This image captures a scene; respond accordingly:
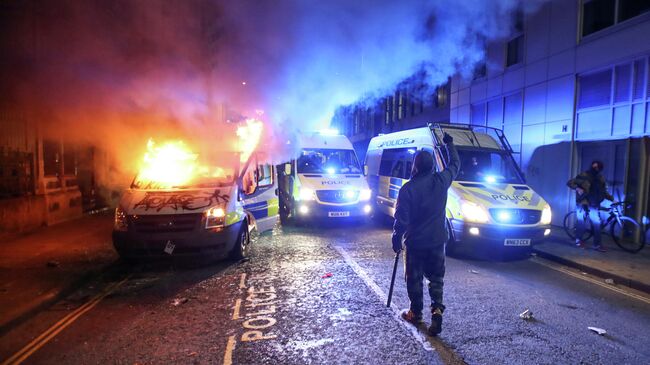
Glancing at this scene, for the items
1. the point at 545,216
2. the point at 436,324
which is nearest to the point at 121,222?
the point at 436,324

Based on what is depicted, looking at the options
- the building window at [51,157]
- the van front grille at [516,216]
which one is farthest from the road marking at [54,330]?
the building window at [51,157]

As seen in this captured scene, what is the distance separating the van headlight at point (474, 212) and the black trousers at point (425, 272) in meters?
3.02

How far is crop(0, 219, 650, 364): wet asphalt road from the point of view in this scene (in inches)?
137

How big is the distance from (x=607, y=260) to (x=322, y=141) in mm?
7008

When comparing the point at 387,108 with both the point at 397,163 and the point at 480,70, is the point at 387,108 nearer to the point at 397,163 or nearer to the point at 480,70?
the point at 480,70

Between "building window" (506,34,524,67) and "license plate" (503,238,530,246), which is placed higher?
"building window" (506,34,524,67)

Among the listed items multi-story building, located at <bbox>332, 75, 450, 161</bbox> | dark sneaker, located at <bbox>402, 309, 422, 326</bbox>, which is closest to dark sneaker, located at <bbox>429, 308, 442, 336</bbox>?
dark sneaker, located at <bbox>402, 309, 422, 326</bbox>

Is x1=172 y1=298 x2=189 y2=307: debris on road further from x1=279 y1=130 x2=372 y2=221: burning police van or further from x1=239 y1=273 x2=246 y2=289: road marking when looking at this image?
x1=279 y1=130 x2=372 y2=221: burning police van

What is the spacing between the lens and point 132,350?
11.7 ft

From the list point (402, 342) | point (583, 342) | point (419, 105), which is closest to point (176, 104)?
point (402, 342)

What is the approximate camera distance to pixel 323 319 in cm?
421

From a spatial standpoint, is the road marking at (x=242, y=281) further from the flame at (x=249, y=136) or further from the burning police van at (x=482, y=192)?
the burning police van at (x=482, y=192)

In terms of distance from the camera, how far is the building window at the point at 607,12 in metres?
8.38

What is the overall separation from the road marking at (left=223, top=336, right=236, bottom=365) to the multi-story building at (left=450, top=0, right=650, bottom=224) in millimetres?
8520
